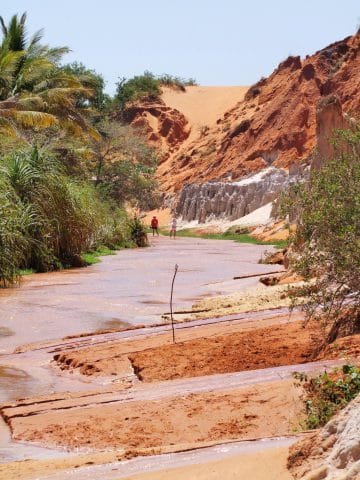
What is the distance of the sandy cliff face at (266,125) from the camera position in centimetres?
5809

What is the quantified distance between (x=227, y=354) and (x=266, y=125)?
5555cm

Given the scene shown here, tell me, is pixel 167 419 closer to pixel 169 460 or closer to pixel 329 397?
pixel 329 397

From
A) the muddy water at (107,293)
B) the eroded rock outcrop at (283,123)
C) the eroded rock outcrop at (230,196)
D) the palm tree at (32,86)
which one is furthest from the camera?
the eroded rock outcrop at (283,123)

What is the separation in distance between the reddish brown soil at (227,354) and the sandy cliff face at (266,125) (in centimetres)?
4000

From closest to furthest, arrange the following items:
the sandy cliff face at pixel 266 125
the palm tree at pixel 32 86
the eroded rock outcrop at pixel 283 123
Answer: the palm tree at pixel 32 86 → the eroded rock outcrop at pixel 283 123 → the sandy cliff face at pixel 266 125

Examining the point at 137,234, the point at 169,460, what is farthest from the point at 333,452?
the point at 137,234

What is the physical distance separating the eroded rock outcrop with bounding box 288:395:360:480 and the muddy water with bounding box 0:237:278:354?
6562 mm

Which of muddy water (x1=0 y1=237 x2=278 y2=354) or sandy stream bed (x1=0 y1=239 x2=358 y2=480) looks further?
muddy water (x1=0 y1=237 x2=278 y2=354)

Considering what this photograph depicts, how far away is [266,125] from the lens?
63312 mm

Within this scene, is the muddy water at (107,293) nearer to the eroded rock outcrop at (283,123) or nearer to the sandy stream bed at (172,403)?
the sandy stream bed at (172,403)

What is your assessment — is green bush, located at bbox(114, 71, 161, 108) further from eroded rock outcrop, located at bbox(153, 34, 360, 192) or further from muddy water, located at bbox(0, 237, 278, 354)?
muddy water, located at bbox(0, 237, 278, 354)

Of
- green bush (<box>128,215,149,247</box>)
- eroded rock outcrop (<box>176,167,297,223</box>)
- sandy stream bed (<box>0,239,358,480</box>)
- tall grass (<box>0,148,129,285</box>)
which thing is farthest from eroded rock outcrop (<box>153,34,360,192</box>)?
sandy stream bed (<box>0,239,358,480</box>)

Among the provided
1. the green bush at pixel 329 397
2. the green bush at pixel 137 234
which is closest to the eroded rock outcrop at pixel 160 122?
the green bush at pixel 137 234

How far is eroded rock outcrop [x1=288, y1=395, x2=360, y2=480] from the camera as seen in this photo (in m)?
3.63
